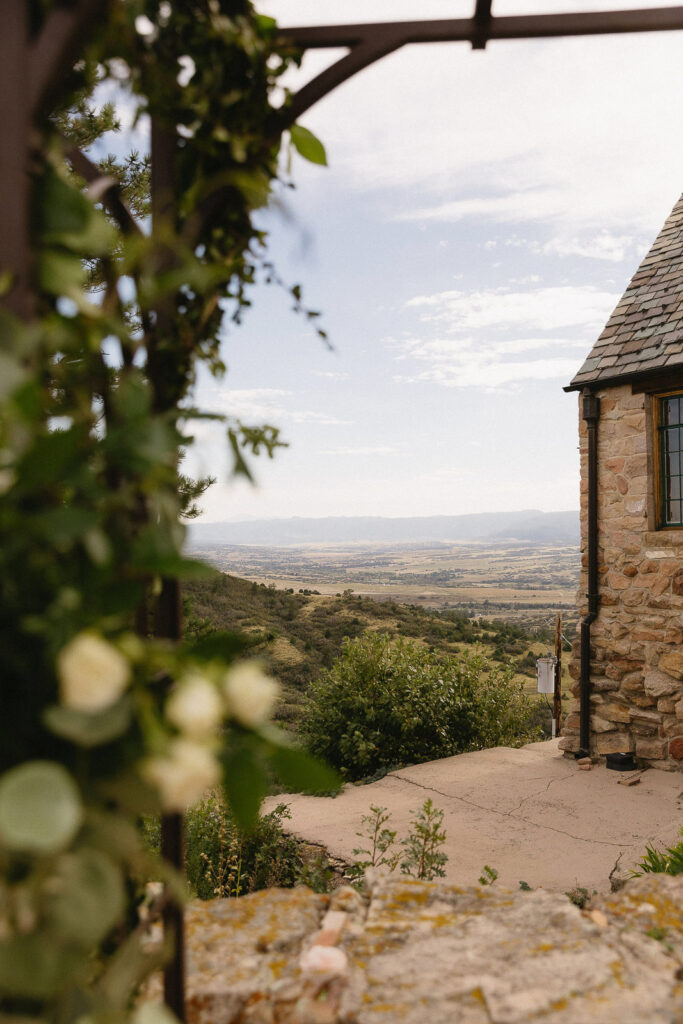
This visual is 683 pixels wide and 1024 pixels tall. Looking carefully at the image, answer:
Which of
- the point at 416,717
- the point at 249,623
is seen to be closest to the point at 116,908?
the point at 416,717

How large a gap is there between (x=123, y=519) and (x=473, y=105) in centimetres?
287

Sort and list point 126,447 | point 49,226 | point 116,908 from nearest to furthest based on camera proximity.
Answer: point 116,908 → point 126,447 → point 49,226

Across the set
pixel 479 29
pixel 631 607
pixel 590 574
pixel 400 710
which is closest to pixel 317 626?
pixel 400 710

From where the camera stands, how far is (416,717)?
6715 millimetres

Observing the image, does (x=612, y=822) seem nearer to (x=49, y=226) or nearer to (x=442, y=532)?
(x=49, y=226)

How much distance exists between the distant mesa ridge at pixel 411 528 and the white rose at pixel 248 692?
115 meters

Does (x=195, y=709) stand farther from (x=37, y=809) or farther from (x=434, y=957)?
(x=434, y=957)

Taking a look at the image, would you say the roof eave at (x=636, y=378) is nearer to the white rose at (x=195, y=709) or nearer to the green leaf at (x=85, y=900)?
the white rose at (x=195, y=709)

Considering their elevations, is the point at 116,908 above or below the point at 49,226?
below

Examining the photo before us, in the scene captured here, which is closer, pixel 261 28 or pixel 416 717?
pixel 261 28

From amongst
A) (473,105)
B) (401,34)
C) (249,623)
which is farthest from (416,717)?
(249,623)

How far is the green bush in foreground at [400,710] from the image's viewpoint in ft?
21.9

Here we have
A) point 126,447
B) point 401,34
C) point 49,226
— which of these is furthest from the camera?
point 401,34

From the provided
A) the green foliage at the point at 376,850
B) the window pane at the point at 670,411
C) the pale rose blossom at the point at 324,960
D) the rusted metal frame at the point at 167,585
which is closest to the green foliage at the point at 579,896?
the green foliage at the point at 376,850
